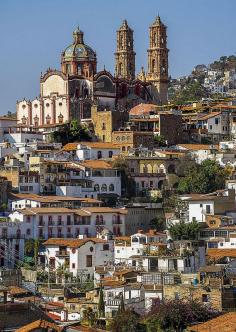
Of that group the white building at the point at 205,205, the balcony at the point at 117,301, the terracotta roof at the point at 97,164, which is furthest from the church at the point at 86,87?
the balcony at the point at 117,301

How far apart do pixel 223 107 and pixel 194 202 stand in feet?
59.9

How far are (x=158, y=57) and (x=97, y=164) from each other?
23.1 m

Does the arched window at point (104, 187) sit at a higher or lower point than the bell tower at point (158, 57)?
lower

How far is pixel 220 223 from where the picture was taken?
1770 inches

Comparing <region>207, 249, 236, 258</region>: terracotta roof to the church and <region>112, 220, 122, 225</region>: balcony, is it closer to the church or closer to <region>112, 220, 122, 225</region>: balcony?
<region>112, 220, 122, 225</region>: balcony

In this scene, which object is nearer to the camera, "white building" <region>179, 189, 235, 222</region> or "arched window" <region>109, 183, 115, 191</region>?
"white building" <region>179, 189, 235, 222</region>

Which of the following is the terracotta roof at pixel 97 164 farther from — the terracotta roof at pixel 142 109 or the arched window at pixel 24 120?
the arched window at pixel 24 120

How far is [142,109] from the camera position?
211ft

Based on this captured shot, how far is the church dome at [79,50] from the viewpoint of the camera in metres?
69.1

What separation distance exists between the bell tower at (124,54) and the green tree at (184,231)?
→ 33822mm

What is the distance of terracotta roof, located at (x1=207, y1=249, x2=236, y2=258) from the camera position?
126ft

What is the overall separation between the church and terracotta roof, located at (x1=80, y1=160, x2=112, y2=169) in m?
8.05

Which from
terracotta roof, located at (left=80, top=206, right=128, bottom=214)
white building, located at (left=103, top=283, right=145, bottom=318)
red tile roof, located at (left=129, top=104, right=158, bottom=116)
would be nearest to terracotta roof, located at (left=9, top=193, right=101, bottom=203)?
terracotta roof, located at (left=80, top=206, right=128, bottom=214)

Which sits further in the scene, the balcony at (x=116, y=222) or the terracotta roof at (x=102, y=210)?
the balcony at (x=116, y=222)
